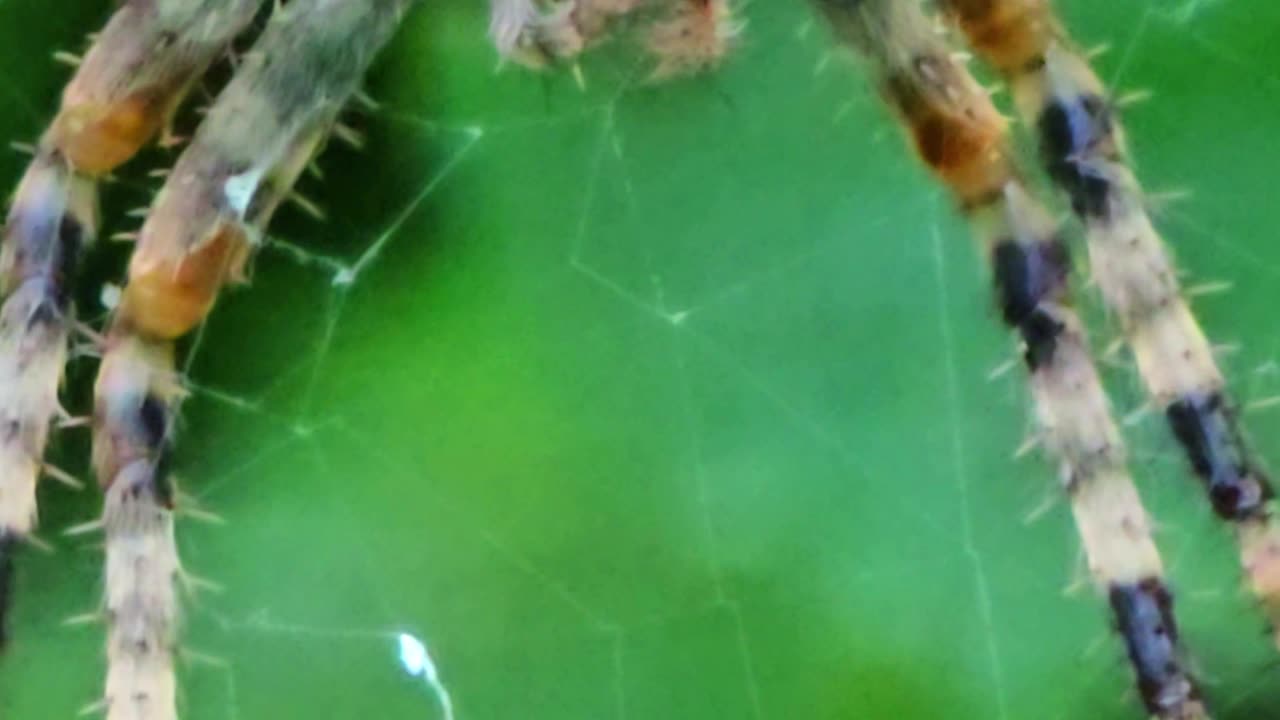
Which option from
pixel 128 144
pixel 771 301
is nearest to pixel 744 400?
pixel 771 301

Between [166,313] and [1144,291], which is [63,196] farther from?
[1144,291]

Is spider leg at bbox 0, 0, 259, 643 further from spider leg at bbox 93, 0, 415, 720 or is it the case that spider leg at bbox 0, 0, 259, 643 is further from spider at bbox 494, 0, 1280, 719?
spider at bbox 494, 0, 1280, 719

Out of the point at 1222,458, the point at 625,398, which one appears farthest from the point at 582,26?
the point at 1222,458

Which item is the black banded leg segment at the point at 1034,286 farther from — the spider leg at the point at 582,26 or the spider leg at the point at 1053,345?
the spider leg at the point at 582,26

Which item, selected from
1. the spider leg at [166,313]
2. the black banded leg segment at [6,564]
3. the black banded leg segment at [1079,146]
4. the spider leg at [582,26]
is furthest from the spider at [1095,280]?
the black banded leg segment at [6,564]

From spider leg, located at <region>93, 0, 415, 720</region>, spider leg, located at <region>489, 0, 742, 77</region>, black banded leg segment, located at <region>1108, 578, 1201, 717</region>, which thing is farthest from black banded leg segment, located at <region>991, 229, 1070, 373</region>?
spider leg, located at <region>93, 0, 415, 720</region>

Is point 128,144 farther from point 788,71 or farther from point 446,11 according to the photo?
point 788,71

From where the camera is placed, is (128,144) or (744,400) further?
(744,400)
